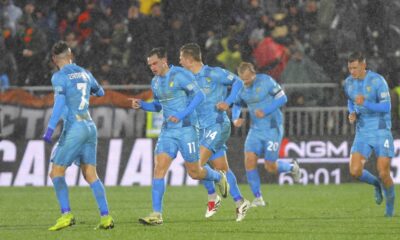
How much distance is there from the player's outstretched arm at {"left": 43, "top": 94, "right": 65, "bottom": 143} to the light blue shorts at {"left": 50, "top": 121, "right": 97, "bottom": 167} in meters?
0.26

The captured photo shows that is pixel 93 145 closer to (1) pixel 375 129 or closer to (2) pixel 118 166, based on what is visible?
(1) pixel 375 129

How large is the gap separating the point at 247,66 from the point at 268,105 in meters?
0.76

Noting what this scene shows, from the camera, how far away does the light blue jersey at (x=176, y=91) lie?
45.7 ft

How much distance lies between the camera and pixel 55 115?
1295 cm

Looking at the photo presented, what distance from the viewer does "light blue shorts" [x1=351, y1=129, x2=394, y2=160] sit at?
15.4 meters

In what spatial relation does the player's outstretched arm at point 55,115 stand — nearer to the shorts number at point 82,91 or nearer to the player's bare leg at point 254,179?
the shorts number at point 82,91

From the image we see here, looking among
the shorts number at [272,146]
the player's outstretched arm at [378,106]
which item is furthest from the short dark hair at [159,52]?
the shorts number at [272,146]

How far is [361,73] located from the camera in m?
15.5

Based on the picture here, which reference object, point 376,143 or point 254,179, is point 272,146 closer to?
point 254,179

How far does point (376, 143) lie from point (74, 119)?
453 cm

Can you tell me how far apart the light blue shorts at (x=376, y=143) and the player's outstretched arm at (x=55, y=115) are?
15.0ft

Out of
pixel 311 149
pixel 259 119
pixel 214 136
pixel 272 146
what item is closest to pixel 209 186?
pixel 214 136

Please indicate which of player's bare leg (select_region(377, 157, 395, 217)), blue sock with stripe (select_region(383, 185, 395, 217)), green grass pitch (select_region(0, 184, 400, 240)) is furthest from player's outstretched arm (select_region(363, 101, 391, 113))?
green grass pitch (select_region(0, 184, 400, 240))

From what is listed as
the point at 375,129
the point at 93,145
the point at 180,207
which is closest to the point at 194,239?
the point at 93,145
